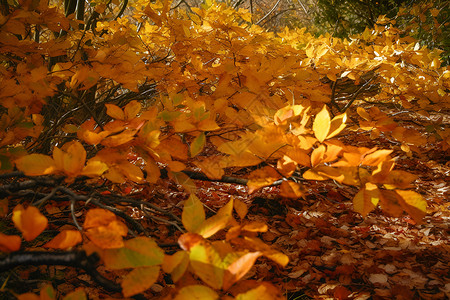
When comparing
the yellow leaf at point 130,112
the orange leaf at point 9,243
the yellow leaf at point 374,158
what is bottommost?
the yellow leaf at point 374,158

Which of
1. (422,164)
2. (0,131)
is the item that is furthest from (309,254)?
(422,164)

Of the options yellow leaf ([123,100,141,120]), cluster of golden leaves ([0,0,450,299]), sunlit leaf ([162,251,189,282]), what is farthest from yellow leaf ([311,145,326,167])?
yellow leaf ([123,100,141,120])

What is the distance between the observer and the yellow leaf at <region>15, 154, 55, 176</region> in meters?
0.66

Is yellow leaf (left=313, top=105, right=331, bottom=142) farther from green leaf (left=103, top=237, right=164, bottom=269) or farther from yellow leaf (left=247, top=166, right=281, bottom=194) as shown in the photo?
green leaf (left=103, top=237, right=164, bottom=269)

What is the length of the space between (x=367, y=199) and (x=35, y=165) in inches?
30.0

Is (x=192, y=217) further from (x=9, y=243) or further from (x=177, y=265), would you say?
(x=9, y=243)

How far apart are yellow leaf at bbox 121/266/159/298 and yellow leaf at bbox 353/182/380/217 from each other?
0.46 metres

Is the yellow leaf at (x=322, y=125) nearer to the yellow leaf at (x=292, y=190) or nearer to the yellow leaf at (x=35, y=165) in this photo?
the yellow leaf at (x=292, y=190)

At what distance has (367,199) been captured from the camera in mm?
676

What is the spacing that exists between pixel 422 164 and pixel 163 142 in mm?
3479

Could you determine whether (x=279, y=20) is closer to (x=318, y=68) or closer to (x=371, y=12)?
(x=371, y=12)

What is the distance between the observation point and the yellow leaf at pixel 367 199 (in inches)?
25.9

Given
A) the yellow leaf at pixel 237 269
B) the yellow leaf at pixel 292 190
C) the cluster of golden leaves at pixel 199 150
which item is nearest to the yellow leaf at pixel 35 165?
the cluster of golden leaves at pixel 199 150

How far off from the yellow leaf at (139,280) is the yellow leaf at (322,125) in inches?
19.3
